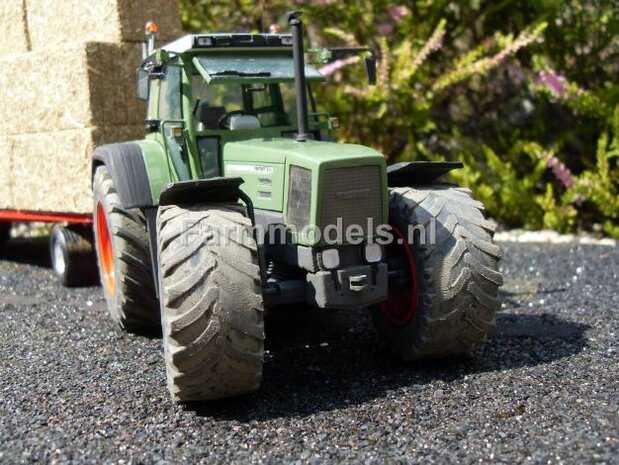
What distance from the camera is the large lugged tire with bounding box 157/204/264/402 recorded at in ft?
12.4

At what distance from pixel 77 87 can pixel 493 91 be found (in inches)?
216

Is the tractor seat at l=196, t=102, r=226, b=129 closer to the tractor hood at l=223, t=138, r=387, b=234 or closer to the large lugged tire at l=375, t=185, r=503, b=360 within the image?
the tractor hood at l=223, t=138, r=387, b=234

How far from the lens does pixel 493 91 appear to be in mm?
10031

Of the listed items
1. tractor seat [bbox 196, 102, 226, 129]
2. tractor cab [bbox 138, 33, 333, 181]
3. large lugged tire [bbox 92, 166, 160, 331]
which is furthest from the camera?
large lugged tire [bbox 92, 166, 160, 331]

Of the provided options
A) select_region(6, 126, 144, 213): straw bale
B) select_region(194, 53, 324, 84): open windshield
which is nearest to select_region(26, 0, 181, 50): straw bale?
select_region(6, 126, 144, 213): straw bale

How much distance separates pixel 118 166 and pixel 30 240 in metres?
5.03

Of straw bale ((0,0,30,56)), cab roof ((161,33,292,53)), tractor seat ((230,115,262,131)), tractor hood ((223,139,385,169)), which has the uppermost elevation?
straw bale ((0,0,30,56))

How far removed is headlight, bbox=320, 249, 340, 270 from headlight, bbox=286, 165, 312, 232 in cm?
19

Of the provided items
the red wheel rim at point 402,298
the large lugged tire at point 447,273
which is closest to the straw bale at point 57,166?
the red wheel rim at point 402,298

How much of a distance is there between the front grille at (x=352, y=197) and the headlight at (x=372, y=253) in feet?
0.25

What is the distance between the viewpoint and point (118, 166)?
205 inches

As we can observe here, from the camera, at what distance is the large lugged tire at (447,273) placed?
14.1 ft

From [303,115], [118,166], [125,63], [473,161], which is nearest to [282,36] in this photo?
[303,115]

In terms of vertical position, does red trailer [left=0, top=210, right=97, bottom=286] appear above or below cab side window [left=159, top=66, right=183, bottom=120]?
below
